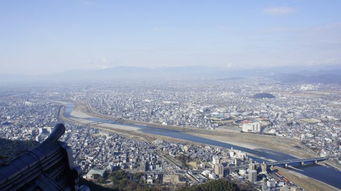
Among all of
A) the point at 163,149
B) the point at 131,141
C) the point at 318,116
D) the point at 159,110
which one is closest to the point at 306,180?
the point at 163,149

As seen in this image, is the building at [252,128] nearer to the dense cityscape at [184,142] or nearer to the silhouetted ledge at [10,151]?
the dense cityscape at [184,142]

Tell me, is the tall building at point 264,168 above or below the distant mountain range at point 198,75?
below

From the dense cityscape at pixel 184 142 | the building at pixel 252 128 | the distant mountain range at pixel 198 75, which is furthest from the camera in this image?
the distant mountain range at pixel 198 75

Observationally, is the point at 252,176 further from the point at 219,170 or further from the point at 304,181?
the point at 304,181

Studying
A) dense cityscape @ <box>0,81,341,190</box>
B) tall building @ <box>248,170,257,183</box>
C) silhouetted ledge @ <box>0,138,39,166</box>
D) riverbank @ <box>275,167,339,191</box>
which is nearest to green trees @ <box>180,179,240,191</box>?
dense cityscape @ <box>0,81,341,190</box>

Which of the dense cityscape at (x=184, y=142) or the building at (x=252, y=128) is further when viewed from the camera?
the building at (x=252, y=128)

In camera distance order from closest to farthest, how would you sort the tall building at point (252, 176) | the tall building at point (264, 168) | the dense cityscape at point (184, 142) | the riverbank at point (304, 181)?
the riverbank at point (304, 181) → the tall building at point (252, 176) → the dense cityscape at point (184, 142) → the tall building at point (264, 168)

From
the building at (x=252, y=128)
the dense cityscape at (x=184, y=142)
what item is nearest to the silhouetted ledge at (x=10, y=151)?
the dense cityscape at (x=184, y=142)

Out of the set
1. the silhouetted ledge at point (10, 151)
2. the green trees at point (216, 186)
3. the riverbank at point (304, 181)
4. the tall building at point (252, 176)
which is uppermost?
the silhouetted ledge at point (10, 151)
